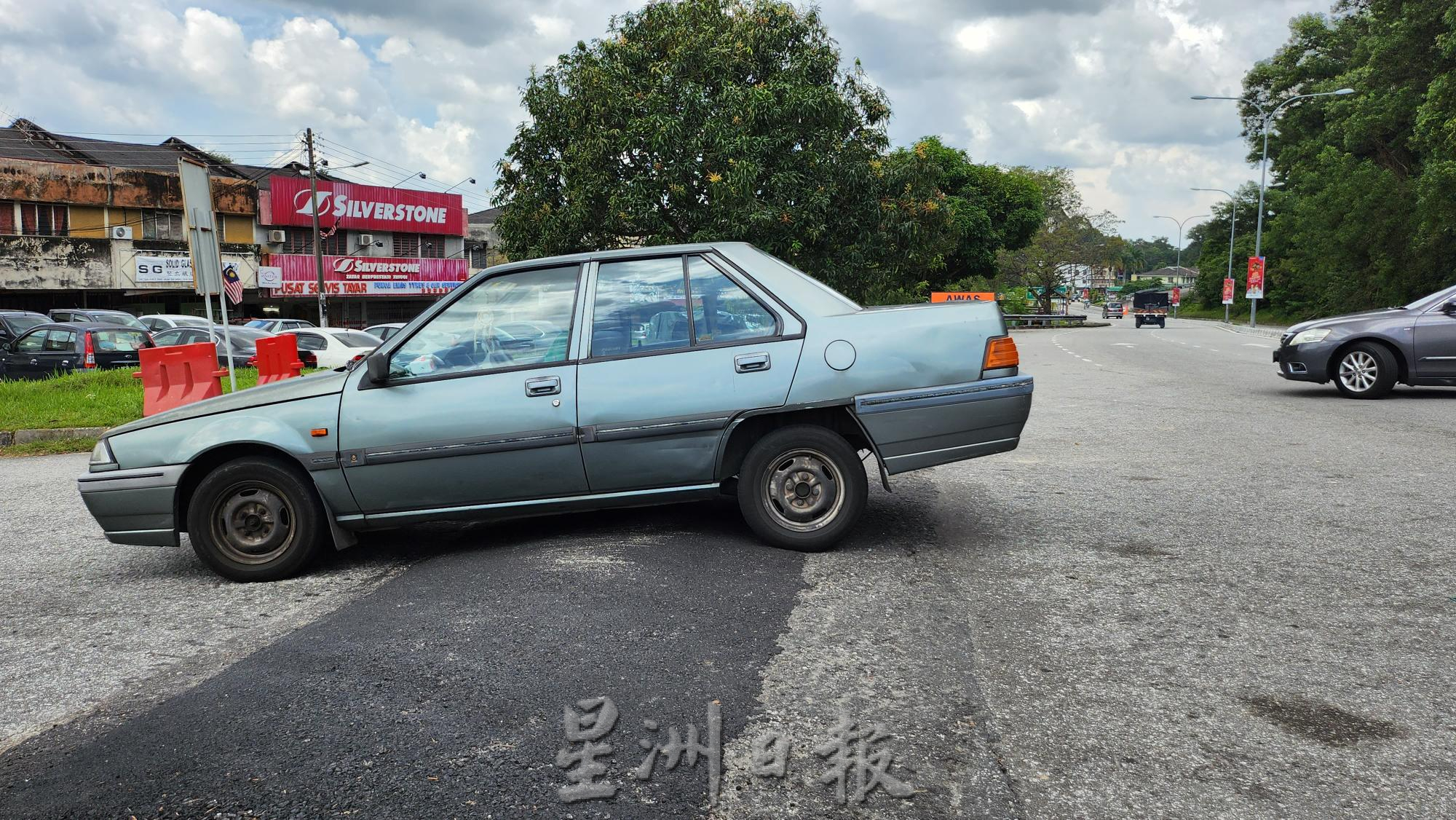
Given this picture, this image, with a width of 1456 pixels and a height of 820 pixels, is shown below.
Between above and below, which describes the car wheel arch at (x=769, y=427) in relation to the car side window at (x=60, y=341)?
above

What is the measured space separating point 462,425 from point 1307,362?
1129cm

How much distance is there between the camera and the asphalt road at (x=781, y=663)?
2.85 m

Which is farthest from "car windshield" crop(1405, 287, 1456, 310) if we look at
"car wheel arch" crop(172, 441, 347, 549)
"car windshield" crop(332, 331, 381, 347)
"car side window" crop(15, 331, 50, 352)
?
"car side window" crop(15, 331, 50, 352)

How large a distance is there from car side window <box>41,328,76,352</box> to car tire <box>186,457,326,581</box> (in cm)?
1795

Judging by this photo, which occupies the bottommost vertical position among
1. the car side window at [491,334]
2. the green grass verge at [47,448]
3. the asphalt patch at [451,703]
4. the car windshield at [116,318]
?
the green grass verge at [47,448]

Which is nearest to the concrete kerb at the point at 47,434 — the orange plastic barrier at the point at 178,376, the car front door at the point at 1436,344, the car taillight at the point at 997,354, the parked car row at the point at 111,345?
the orange plastic barrier at the point at 178,376

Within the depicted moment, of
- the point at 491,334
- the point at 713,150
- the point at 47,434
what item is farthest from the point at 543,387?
the point at 713,150

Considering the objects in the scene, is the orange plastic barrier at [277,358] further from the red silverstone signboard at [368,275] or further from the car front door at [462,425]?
the red silverstone signboard at [368,275]

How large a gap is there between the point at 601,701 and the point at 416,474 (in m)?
2.21

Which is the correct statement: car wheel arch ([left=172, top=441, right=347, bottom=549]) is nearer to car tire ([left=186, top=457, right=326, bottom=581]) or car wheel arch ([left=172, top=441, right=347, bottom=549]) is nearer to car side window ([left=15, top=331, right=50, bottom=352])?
car tire ([left=186, top=457, right=326, bottom=581])

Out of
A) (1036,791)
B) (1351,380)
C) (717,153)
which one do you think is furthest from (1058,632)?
(717,153)

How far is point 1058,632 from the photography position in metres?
4.07

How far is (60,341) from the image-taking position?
20.2 metres

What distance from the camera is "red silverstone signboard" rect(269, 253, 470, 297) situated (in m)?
48.5
